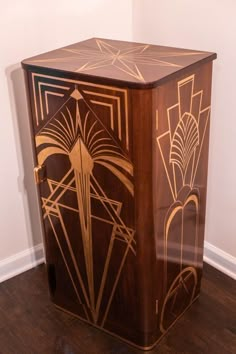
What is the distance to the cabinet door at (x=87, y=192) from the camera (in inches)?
60.9

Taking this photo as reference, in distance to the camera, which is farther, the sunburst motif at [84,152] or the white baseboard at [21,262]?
the white baseboard at [21,262]

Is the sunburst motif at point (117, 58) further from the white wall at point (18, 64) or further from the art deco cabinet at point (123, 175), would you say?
the white wall at point (18, 64)

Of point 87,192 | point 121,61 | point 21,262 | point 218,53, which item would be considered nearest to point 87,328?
point 21,262

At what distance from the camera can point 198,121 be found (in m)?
1.74

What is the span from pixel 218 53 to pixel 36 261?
4.47 ft

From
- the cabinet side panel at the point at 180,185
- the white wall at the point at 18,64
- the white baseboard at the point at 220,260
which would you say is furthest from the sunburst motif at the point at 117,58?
the white baseboard at the point at 220,260

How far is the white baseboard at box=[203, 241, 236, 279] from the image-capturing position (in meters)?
2.26

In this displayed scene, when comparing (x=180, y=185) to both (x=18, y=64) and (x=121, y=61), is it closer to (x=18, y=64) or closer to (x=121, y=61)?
(x=121, y=61)

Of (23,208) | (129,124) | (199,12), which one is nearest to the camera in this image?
(129,124)

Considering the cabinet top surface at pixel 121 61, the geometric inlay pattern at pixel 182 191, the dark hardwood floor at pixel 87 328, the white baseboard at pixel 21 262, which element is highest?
the cabinet top surface at pixel 121 61

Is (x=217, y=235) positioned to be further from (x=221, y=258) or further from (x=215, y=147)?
(x=215, y=147)

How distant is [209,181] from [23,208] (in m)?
0.92

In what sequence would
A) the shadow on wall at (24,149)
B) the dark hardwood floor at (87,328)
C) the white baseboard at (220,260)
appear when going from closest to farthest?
the dark hardwood floor at (87,328)
the shadow on wall at (24,149)
the white baseboard at (220,260)

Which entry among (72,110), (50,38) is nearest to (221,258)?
(72,110)
